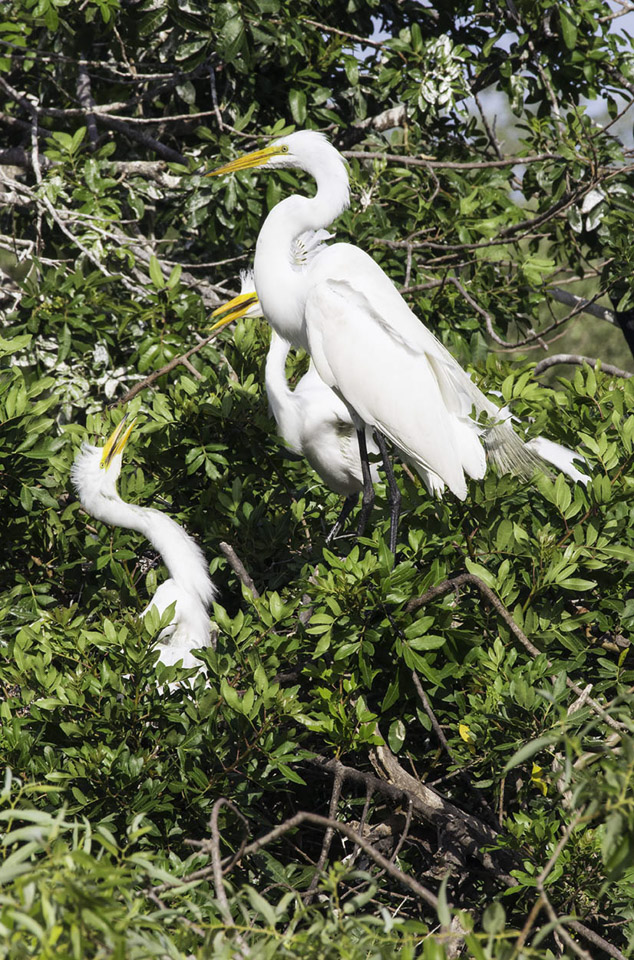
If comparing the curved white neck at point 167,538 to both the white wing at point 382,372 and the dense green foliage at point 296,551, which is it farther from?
the white wing at point 382,372

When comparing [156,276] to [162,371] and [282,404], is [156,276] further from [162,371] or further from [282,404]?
[282,404]

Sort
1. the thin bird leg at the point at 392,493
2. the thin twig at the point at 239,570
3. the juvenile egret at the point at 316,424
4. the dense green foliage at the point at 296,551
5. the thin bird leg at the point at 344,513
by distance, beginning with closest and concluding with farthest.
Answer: the dense green foliage at the point at 296,551 < the thin twig at the point at 239,570 < the thin bird leg at the point at 392,493 < the thin bird leg at the point at 344,513 < the juvenile egret at the point at 316,424

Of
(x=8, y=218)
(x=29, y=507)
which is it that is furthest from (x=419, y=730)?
(x=8, y=218)

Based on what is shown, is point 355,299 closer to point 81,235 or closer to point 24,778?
point 81,235

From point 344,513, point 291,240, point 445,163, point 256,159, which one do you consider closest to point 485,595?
point 344,513

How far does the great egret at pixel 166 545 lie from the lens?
8.11 feet

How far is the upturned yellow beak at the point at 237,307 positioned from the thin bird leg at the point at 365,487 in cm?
72

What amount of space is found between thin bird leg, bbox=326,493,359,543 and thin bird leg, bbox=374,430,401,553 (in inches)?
8.3

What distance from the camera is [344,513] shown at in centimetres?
292

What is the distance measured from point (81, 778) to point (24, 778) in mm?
108

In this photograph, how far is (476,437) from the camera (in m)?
2.61

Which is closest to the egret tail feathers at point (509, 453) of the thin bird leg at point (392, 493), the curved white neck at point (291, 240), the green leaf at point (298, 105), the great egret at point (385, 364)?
the great egret at point (385, 364)

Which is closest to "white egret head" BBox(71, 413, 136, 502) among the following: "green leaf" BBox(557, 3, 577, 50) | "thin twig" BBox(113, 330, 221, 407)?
"thin twig" BBox(113, 330, 221, 407)

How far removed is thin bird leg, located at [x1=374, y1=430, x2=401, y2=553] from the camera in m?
2.43
